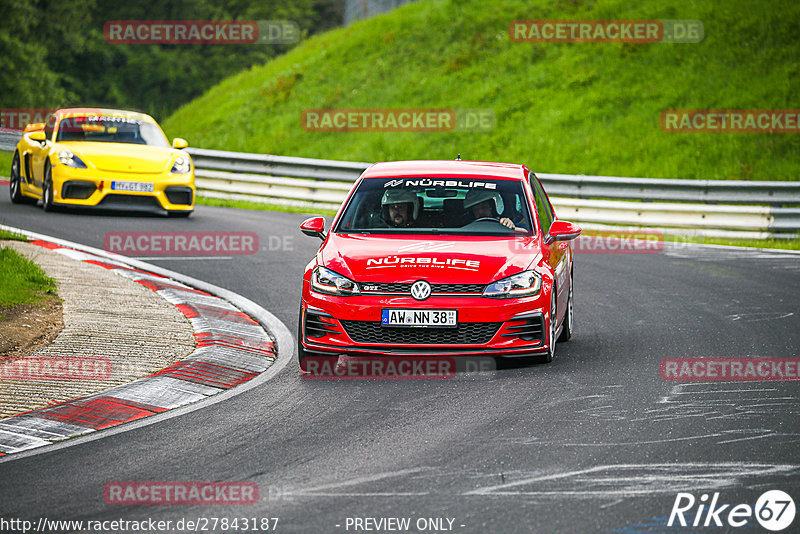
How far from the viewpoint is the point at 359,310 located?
27.4ft

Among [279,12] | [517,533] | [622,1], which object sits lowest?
[517,533]

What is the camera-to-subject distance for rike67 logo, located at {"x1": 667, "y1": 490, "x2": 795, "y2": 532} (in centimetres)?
511

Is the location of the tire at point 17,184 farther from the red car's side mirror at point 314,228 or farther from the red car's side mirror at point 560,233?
the red car's side mirror at point 560,233

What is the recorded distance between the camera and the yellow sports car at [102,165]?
1744 cm

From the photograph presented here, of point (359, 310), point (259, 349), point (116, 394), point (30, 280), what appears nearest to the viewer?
point (116, 394)

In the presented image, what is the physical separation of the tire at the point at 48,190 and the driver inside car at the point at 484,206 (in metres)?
10.1

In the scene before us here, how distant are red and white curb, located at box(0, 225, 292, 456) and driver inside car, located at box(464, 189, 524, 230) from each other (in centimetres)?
193

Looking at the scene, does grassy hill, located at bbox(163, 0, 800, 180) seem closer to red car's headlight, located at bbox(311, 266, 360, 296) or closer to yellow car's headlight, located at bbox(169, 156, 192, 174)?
yellow car's headlight, located at bbox(169, 156, 192, 174)

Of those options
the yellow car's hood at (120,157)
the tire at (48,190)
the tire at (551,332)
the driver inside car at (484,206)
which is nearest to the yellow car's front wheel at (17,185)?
the tire at (48,190)

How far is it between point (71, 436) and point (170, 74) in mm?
53260

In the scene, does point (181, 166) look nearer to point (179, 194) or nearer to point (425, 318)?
point (179, 194)

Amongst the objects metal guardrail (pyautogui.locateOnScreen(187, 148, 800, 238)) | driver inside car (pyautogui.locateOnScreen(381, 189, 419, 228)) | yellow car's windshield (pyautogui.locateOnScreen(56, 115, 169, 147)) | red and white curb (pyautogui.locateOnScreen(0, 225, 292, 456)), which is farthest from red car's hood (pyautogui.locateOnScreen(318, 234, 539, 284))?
metal guardrail (pyautogui.locateOnScreen(187, 148, 800, 238))

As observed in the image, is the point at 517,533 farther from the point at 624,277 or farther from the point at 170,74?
the point at 170,74

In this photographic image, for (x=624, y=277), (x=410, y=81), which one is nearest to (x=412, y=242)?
(x=624, y=277)
